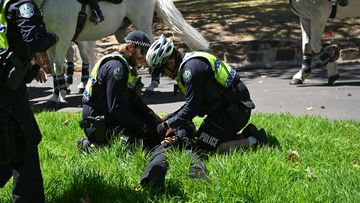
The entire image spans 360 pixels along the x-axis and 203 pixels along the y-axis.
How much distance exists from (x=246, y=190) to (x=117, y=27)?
6434 millimetres

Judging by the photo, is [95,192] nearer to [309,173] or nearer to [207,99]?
[207,99]

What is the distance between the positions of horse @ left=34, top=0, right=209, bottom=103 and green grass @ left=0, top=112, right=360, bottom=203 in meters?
3.16

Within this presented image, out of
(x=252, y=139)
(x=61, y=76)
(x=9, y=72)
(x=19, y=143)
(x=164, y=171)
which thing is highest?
(x=9, y=72)

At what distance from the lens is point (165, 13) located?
1046cm

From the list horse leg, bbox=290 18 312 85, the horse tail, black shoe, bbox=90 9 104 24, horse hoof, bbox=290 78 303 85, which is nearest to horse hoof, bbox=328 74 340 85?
horse leg, bbox=290 18 312 85

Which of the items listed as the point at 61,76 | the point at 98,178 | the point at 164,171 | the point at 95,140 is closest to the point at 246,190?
the point at 164,171

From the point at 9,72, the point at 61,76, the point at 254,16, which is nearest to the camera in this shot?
the point at 9,72

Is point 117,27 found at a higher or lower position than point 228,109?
lower

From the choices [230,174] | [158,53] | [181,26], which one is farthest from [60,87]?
[230,174]

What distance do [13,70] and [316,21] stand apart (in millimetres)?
7121

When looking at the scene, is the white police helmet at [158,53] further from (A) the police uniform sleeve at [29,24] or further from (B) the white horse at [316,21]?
(B) the white horse at [316,21]

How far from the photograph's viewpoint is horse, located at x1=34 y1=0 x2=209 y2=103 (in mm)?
8779

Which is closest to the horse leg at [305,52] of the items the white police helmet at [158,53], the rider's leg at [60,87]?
the rider's leg at [60,87]

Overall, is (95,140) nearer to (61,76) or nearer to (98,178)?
(98,178)
